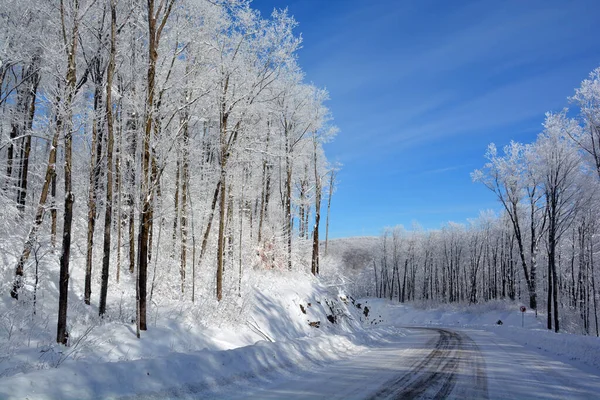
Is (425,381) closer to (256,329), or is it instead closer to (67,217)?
(256,329)

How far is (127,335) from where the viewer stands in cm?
920

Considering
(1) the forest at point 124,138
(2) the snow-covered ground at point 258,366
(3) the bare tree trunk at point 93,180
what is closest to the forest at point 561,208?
(2) the snow-covered ground at point 258,366

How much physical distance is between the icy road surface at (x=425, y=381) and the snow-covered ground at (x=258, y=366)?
2 centimetres

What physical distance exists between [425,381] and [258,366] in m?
3.62

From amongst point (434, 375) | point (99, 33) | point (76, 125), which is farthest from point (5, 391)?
point (99, 33)

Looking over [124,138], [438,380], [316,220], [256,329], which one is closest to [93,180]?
[124,138]

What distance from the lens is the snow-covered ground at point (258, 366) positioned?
4953mm

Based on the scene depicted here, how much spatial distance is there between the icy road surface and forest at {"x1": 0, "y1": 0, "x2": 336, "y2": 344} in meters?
4.97

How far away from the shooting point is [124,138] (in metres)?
14.4

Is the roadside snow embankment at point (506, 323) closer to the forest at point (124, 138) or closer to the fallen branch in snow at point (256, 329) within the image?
the fallen branch in snow at point (256, 329)

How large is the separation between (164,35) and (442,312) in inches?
2047

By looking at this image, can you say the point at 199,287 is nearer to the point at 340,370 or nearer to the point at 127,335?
the point at 127,335

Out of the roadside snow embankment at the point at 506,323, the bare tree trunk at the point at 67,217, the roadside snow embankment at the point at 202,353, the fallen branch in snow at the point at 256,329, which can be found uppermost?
the bare tree trunk at the point at 67,217

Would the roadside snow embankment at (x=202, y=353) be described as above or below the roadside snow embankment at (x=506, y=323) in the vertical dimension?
above
